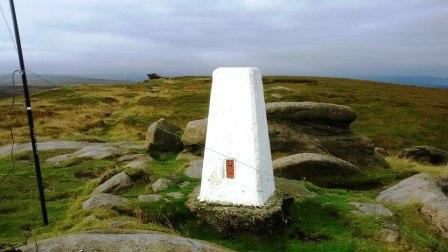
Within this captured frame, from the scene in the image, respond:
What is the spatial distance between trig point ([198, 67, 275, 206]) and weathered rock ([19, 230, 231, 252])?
268 inches

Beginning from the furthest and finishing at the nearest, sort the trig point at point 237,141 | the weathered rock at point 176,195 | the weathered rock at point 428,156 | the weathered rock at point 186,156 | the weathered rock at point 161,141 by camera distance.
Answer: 1. the weathered rock at point 428,156
2. the weathered rock at point 161,141
3. the weathered rock at point 186,156
4. the weathered rock at point 176,195
5. the trig point at point 237,141

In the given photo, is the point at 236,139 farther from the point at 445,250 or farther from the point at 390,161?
the point at 390,161

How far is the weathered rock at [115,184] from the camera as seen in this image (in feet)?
64.9

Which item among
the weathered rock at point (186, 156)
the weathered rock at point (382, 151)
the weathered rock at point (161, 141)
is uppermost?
the weathered rock at point (161, 141)

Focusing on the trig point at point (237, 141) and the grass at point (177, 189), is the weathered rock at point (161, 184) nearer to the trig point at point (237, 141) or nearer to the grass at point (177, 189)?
the grass at point (177, 189)

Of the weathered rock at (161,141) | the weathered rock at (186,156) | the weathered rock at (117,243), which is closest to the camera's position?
the weathered rock at (117,243)

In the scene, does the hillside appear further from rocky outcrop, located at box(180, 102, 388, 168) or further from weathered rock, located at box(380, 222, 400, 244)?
weathered rock, located at box(380, 222, 400, 244)

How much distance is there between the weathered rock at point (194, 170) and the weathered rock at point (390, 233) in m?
8.21

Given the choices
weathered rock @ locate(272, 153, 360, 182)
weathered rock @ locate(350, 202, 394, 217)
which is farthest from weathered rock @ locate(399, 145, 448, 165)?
weathered rock @ locate(350, 202, 394, 217)

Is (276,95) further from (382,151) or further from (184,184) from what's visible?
(184,184)

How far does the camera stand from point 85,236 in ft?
27.0

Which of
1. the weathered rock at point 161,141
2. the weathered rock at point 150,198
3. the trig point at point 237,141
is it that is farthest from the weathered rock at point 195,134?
the trig point at point 237,141

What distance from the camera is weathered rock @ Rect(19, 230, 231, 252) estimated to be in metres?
7.78

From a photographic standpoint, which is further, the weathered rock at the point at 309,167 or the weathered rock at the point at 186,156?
the weathered rock at the point at 186,156
